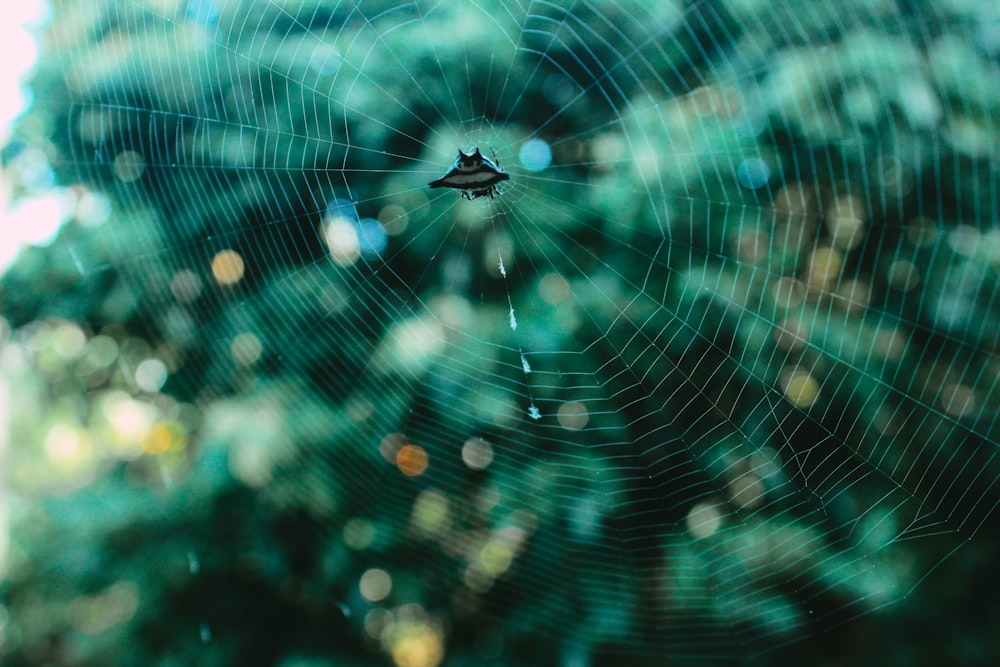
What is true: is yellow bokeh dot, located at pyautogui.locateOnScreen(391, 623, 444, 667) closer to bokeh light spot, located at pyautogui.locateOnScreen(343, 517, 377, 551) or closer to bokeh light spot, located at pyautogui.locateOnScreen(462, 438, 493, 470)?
bokeh light spot, located at pyautogui.locateOnScreen(343, 517, 377, 551)

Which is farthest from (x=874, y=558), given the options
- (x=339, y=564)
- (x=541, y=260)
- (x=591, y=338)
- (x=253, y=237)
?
(x=253, y=237)

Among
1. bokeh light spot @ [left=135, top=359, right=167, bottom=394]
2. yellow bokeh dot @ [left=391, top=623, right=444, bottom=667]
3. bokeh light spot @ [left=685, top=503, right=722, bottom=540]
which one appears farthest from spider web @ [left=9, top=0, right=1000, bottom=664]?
yellow bokeh dot @ [left=391, top=623, right=444, bottom=667]

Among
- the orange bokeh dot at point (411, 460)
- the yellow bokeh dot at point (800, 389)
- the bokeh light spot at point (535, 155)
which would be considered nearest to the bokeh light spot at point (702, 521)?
the yellow bokeh dot at point (800, 389)

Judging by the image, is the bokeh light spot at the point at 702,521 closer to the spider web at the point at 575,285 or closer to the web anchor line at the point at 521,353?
the spider web at the point at 575,285

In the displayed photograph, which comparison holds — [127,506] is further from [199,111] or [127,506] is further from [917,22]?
[917,22]

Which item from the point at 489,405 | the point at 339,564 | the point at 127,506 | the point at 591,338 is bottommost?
the point at 339,564

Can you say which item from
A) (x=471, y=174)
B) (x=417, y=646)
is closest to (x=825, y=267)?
(x=471, y=174)
